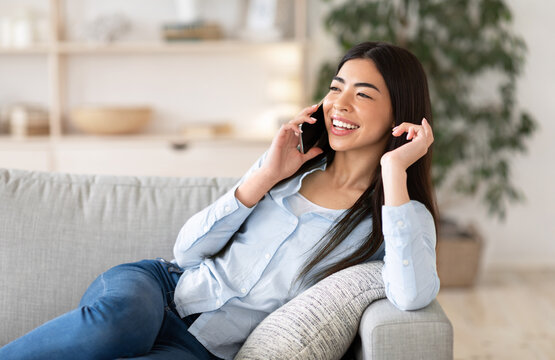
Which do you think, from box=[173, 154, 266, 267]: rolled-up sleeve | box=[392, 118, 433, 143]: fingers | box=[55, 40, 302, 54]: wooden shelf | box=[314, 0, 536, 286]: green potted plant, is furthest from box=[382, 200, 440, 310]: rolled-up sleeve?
box=[55, 40, 302, 54]: wooden shelf

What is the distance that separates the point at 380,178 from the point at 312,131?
9.0 inches

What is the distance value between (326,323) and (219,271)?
37 centimetres

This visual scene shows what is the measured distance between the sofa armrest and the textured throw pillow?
0.28ft

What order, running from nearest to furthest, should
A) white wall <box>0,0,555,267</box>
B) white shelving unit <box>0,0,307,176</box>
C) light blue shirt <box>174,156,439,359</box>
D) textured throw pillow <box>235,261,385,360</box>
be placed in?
1. textured throw pillow <box>235,261,385,360</box>
2. light blue shirt <box>174,156,439,359</box>
3. white shelving unit <box>0,0,307,176</box>
4. white wall <box>0,0,555,267</box>

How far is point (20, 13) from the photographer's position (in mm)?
3775

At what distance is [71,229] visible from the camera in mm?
1824

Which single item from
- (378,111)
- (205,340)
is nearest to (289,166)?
(378,111)

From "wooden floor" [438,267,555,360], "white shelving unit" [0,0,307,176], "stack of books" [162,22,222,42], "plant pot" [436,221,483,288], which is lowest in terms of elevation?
"wooden floor" [438,267,555,360]

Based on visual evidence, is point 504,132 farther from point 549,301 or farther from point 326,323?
point 326,323

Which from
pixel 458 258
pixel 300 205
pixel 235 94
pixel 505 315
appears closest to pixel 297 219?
pixel 300 205

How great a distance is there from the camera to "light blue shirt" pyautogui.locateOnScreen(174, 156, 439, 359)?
1617mm

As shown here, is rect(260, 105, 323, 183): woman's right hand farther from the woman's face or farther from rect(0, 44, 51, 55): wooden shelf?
rect(0, 44, 51, 55): wooden shelf

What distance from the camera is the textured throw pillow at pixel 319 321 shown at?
1398 mm

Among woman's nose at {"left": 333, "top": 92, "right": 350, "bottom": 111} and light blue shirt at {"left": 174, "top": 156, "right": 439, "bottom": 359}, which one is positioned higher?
woman's nose at {"left": 333, "top": 92, "right": 350, "bottom": 111}
